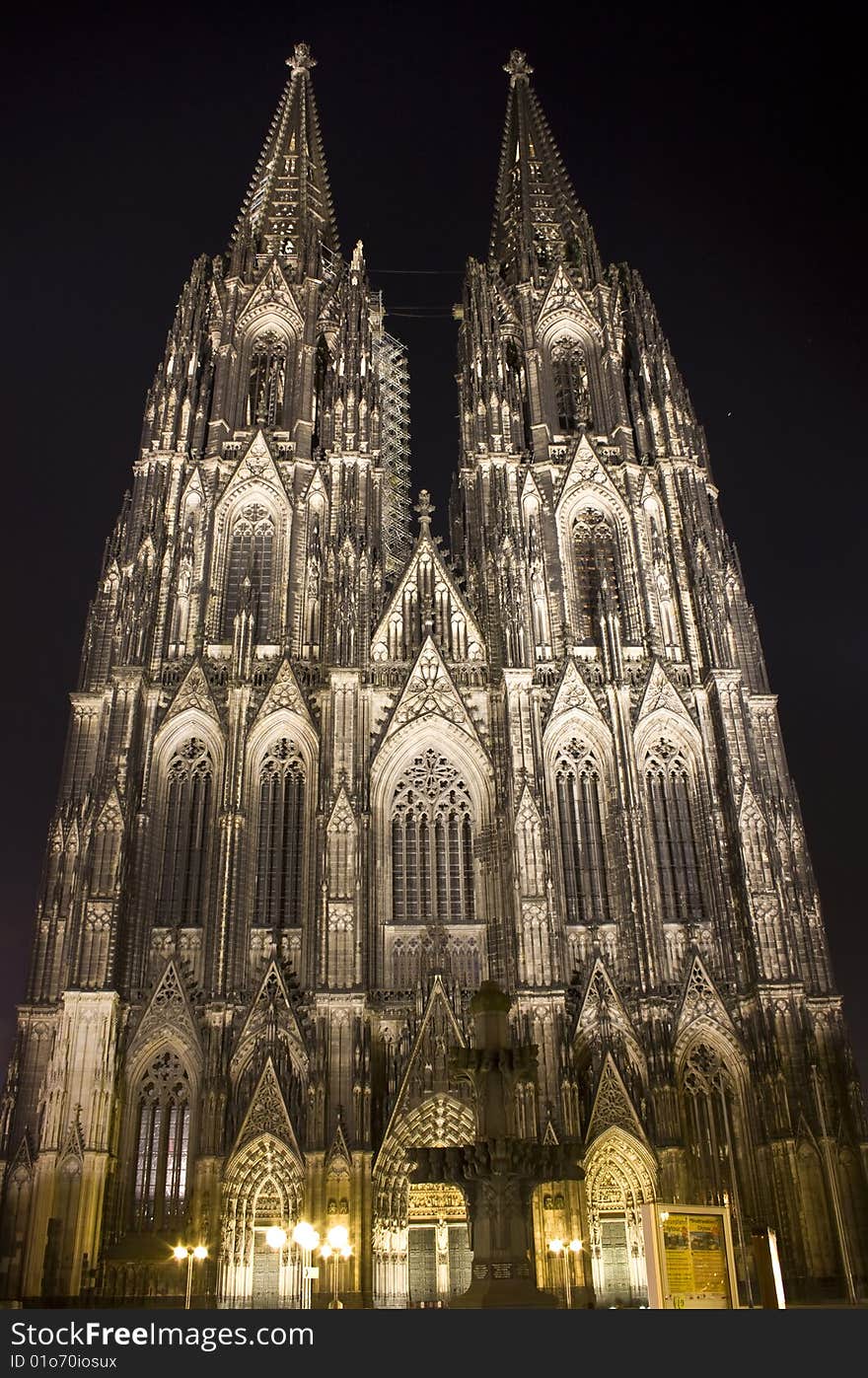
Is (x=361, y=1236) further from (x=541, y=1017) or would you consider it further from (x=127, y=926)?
(x=127, y=926)

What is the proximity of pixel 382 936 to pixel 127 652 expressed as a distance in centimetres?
1251

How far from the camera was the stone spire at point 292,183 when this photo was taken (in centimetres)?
4797

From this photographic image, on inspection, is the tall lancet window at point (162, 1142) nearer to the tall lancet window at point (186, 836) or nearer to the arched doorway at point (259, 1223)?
the arched doorway at point (259, 1223)

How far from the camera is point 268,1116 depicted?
29469 mm

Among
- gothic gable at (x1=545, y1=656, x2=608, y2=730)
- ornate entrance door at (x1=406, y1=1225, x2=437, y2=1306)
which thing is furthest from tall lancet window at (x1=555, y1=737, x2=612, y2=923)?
ornate entrance door at (x1=406, y1=1225, x2=437, y2=1306)

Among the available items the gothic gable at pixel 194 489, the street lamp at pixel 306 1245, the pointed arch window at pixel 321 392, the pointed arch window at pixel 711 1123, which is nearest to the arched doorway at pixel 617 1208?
the pointed arch window at pixel 711 1123

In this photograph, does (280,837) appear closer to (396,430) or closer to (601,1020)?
(601,1020)

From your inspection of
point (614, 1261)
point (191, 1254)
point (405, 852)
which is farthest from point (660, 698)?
point (191, 1254)

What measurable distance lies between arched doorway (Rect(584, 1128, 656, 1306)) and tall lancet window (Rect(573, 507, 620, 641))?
16.7 metres

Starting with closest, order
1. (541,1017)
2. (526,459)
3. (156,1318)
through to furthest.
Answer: (156,1318) → (541,1017) → (526,459)

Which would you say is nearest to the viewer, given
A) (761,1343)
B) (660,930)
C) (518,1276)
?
(761,1343)

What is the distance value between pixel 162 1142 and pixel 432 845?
1162 centimetres

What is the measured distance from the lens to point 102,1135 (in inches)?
1117

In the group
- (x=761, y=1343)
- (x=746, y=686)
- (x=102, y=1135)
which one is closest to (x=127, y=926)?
(x=102, y=1135)
